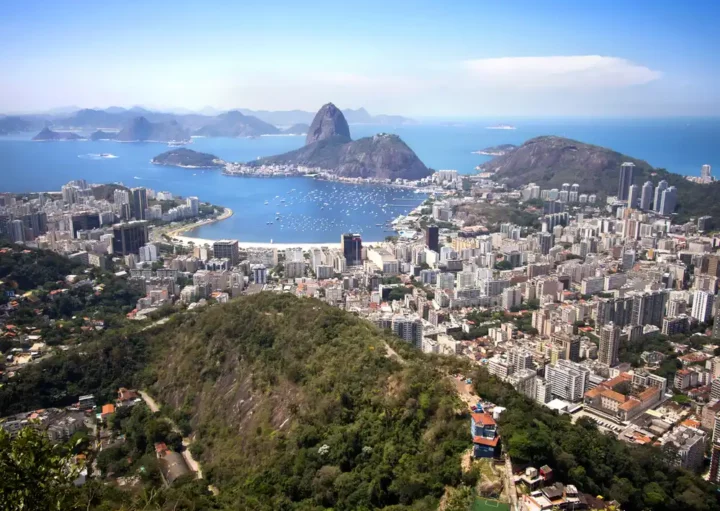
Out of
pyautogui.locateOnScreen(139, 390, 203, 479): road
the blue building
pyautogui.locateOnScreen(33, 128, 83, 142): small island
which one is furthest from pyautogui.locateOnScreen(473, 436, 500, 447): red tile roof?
pyautogui.locateOnScreen(33, 128, 83, 142): small island

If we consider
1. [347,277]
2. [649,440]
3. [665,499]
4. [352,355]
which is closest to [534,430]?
[665,499]

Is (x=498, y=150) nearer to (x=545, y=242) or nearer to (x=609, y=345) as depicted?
(x=545, y=242)

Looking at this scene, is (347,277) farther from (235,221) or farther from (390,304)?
(235,221)

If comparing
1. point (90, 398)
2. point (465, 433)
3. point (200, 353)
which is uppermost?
point (465, 433)

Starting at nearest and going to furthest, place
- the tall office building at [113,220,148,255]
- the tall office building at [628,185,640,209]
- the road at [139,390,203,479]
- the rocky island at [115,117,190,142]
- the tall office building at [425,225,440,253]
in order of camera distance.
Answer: the road at [139,390,203,479] < the tall office building at [113,220,148,255] < the tall office building at [425,225,440,253] < the tall office building at [628,185,640,209] < the rocky island at [115,117,190,142]

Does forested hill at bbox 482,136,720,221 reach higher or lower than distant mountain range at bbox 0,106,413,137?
lower

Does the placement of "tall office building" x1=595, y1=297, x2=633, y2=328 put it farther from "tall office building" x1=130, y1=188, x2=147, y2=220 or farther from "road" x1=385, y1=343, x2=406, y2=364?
"tall office building" x1=130, y1=188, x2=147, y2=220

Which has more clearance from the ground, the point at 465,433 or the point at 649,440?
the point at 465,433
